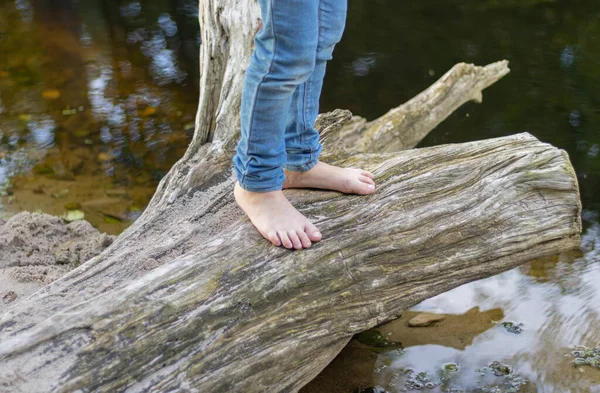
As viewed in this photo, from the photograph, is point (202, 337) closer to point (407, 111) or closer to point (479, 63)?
point (407, 111)

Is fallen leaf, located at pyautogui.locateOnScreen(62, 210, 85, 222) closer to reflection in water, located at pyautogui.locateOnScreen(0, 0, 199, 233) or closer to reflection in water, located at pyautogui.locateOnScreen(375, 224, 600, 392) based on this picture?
reflection in water, located at pyautogui.locateOnScreen(0, 0, 199, 233)

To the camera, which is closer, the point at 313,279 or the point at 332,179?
the point at 313,279

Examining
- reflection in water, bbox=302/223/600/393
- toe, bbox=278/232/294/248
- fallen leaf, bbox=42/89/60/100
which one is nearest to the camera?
toe, bbox=278/232/294/248

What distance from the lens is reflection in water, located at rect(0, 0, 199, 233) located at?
4.35m

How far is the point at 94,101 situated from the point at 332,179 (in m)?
3.62

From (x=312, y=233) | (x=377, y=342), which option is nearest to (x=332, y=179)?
(x=312, y=233)

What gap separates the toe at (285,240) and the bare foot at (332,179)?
337 mm

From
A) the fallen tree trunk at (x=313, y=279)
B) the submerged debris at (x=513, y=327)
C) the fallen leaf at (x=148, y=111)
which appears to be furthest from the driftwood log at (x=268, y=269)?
the fallen leaf at (x=148, y=111)

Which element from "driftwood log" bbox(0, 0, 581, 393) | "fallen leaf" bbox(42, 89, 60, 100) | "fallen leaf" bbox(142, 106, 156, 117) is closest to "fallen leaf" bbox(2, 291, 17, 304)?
"driftwood log" bbox(0, 0, 581, 393)

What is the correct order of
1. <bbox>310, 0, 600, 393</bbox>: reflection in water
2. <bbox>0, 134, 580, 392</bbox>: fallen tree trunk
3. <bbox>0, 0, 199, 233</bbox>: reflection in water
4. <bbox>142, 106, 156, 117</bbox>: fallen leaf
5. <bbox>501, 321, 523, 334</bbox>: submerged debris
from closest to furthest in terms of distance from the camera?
<bbox>0, 134, 580, 392</bbox>: fallen tree trunk, <bbox>310, 0, 600, 393</bbox>: reflection in water, <bbox>501, 321, 523, 334</bbox>: submerged debris, <bbox>0, 0, 199, 233</bbox>: reflection in water, <bbox>142, 106, 156, 117</bbox>: fallen leaf

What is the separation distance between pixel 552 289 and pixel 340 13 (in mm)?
2128

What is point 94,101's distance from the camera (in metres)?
5.46

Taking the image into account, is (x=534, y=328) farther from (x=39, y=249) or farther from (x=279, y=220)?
(x=39, y=249)

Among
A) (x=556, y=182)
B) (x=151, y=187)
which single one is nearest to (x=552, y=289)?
(x=556, y=182)
